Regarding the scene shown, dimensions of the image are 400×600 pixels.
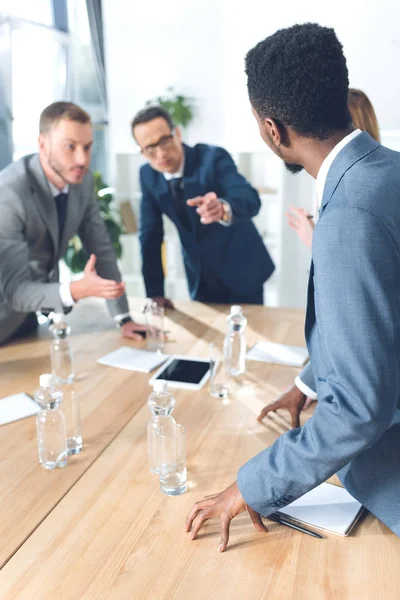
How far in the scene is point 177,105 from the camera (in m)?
4.85

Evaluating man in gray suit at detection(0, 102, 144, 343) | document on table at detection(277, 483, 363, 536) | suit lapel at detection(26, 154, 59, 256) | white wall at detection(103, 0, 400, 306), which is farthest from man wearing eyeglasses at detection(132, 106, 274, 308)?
document on table at detection(277, 483, 363, 536)

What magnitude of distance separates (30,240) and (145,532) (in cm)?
159

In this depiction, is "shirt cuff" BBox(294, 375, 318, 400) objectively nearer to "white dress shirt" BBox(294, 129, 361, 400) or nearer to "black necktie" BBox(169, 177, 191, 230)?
"white dress shirt" BBox(294, 129, 361, 400)

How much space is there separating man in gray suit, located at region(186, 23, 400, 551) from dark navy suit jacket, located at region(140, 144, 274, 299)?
1.91 m

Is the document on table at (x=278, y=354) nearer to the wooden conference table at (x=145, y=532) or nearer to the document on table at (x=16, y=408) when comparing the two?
the wooden conference table at (x=145, y=532)

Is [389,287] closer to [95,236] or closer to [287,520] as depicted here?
[287,520]

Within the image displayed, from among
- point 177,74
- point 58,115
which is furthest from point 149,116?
point 177,74

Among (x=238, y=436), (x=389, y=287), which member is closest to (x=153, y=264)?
(x=238, y=436)

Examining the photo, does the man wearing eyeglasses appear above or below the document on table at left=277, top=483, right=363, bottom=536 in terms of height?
above

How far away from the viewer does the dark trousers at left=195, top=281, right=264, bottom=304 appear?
126 inches

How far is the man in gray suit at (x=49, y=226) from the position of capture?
2.25 m

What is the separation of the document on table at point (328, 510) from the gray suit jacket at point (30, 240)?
134cm

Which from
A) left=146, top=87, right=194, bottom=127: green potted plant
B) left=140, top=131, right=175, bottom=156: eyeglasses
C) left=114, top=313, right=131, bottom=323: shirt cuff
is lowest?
left=114, top=313, right=131, bottom=323: shirt cuff

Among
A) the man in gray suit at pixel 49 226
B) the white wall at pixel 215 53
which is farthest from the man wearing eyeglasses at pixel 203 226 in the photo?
the white wall at pixel 215 53
